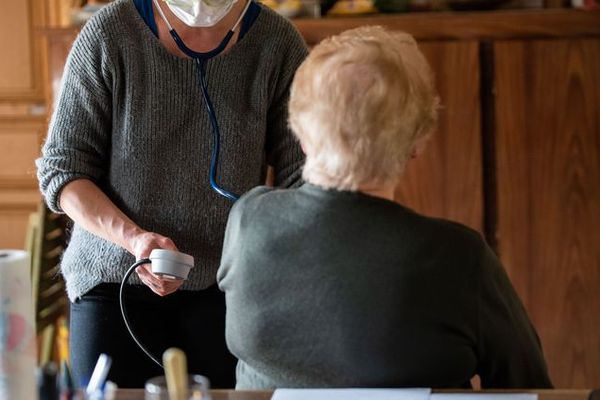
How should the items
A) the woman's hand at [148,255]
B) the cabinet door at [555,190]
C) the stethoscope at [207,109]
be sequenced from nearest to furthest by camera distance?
the woman's hand at [148,255], the stethoscope at [207,109], the cabinet door at [555,190]

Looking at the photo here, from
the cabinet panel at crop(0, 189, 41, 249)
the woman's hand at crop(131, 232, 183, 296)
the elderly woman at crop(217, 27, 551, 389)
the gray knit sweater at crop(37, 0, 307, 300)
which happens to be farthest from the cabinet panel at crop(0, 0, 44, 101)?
the elderly woman at crop(217, 27, 551, 389)

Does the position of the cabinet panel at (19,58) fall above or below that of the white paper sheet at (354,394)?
below

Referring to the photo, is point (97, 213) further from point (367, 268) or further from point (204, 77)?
point (367, 268)

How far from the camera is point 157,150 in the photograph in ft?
5.58

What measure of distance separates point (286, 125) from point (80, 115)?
35 centimetres

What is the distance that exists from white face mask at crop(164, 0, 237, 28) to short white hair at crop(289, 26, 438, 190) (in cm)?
45

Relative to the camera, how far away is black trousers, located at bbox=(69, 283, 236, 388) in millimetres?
1698

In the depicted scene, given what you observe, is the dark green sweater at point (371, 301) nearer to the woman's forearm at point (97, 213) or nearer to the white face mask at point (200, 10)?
the woman's forearm at point (97, 213)

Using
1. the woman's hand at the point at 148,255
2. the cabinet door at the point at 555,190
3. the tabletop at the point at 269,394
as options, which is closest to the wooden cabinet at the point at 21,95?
the cabinet door at the point at 555,190

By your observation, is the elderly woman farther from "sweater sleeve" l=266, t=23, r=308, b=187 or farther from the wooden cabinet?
the wooden cabinet

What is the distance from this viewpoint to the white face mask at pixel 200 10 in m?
1.69

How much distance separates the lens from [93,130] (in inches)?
66.9

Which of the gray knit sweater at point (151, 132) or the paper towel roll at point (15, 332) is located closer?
the paper towel roll at point (15, 332)

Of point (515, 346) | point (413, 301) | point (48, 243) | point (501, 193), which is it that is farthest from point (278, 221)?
point (48, 243)
